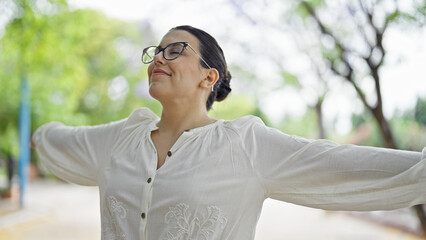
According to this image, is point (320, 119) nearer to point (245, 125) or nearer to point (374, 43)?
point (374, 43)

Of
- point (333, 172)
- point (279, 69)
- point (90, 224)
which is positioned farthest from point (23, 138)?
point (333, 172)

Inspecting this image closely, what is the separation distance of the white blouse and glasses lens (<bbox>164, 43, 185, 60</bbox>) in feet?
0.66

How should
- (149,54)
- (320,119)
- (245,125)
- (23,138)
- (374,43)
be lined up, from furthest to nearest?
(320,119)
(23,138)
(374,43)
(149,54)
(245,125)

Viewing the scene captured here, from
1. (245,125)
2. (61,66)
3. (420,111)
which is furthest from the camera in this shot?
(420,111)

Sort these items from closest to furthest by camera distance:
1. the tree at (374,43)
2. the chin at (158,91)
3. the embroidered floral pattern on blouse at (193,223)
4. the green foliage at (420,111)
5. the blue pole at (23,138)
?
the embroidered floral pattern on blouse at (193,223)
the chin at (158,91)
the tree at (374,43)
the blue pole at (23,138)
the green foliage at (420,111)

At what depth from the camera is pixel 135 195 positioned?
1.17 metres

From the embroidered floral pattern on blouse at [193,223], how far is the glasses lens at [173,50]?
1.24 ft

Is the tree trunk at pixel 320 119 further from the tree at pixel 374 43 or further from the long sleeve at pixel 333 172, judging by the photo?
the long sleeve at pixel 333 172

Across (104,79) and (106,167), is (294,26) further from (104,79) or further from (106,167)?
(104,79)

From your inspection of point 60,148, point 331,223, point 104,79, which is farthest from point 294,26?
point 104,79

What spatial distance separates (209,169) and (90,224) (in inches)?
214

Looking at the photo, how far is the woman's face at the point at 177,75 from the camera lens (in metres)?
1.20

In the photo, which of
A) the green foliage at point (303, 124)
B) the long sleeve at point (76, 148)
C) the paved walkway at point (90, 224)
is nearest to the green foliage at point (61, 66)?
the paved walkway at point (90, 224)

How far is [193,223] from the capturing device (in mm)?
1090
